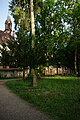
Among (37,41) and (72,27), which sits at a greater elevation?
(72,27)

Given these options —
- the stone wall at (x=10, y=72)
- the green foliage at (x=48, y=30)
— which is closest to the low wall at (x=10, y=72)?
the stone wall at (x=10, y=72)

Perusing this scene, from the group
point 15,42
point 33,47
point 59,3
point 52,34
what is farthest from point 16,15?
point 52,34

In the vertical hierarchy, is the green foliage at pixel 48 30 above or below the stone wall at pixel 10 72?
above

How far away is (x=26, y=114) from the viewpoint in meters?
9.96

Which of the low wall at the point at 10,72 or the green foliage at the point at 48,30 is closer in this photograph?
the green foliage at the point at 48,30

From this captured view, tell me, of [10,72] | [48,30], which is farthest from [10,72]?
[48,30]

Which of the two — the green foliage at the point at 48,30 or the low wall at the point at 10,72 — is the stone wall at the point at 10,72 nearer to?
the low wall at the point at 10,72

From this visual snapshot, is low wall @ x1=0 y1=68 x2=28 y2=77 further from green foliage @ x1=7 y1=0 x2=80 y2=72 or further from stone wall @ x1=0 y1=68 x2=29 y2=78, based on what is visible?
green foliage @ x1=7 y1=0 x2=80 y2=72

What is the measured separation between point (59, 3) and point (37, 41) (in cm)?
1552

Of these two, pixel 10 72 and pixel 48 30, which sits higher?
pixel 48 30

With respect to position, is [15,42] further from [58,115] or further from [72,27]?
[72,27]

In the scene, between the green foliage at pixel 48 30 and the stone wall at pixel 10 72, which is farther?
the stone wall at pixel 10 72

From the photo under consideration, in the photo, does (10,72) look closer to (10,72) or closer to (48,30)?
(10,72)

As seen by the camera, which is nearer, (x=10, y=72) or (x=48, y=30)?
(x=48, y=30)
